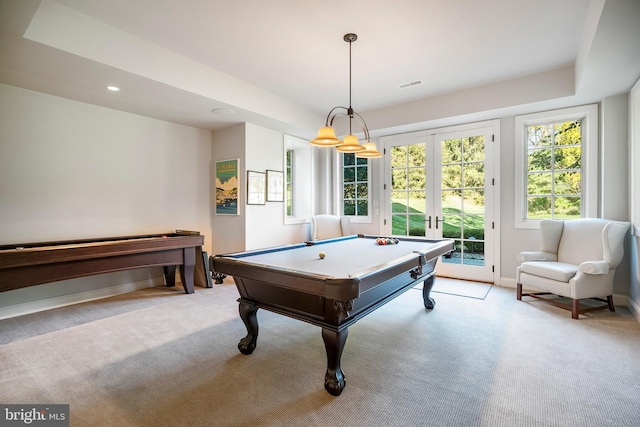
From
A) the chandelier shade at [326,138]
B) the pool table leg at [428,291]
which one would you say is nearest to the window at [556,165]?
the pool table leg at [428,291]

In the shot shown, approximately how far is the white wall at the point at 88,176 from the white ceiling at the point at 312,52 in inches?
11.7

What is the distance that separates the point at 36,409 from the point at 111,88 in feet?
9.66

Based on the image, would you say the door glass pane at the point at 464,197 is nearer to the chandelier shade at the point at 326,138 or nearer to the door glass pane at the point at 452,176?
the door glass pane at the point at 452,176

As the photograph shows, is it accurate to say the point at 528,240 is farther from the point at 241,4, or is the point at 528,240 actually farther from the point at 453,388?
the point at 241,4

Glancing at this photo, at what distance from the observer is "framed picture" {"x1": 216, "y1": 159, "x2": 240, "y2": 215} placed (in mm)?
4695

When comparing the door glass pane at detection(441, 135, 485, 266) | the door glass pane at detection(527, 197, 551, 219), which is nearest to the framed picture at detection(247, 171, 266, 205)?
the door glass pane at detection(441, 135, 485, 266)

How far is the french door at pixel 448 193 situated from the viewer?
459 cm

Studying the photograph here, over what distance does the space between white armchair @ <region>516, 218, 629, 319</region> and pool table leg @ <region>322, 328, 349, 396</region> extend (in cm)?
276

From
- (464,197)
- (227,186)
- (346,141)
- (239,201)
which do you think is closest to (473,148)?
(464,197)

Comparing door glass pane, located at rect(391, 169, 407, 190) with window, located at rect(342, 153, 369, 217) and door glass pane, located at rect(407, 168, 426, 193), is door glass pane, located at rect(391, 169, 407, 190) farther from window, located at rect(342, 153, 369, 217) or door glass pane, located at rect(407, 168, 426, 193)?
window, located at rect(342, 153, 369, 217)

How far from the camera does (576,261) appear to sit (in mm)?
3623

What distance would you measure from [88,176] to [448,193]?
5104mm

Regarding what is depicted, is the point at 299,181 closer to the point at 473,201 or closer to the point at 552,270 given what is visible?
the point at 473,201

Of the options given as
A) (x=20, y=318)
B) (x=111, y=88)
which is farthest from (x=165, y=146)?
(x=20, y=318)
